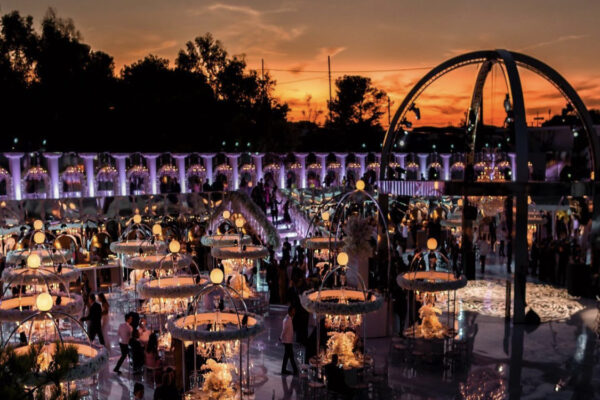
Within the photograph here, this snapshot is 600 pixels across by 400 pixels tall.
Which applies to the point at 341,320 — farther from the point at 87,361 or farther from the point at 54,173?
the point at 54,173

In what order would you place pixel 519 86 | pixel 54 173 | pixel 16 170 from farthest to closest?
pixel 54 173, pixel 16 170, pixel 519 86

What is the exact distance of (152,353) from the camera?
10.4m

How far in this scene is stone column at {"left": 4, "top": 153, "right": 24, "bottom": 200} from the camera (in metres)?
21.6

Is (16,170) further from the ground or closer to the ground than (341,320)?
further from the ground

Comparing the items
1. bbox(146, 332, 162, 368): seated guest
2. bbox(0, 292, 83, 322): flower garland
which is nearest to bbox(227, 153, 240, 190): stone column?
bbox(0, 292, 83, 322): flower garland

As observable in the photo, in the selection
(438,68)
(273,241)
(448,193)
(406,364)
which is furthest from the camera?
(273,241)

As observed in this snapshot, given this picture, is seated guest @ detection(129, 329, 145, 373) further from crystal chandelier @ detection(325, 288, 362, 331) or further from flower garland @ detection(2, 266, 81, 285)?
crystal chandelier @ detection(325, 288, 362, 331)

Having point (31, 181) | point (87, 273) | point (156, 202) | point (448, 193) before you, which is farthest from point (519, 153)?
point (31, 181)

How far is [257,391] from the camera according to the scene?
1014 cm

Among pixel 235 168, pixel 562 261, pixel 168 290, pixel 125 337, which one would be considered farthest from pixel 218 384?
pixel 235 168

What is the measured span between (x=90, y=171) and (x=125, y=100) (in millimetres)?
12798

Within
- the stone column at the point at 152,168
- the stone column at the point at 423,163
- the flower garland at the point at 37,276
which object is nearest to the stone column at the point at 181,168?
the stone column at the point at 152,168

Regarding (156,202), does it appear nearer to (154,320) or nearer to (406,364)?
(154,320)

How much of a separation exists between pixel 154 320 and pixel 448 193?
7.80 metres
